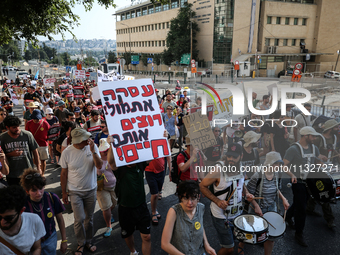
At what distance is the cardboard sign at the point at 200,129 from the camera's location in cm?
436

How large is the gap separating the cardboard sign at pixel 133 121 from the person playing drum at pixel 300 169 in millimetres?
2157

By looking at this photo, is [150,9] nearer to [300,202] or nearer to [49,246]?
[300,202]

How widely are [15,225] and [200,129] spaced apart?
3.05 m

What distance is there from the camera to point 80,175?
3.71m

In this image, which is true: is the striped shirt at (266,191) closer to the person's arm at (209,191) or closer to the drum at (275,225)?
the drum at (275,225)

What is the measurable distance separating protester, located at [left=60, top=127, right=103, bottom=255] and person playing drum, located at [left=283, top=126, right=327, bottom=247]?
3026 millimetres

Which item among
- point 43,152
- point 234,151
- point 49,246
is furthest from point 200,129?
point 43,152

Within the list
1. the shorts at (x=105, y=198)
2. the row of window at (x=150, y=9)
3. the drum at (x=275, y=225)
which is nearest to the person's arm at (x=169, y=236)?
the drum at (x=275, y=225)

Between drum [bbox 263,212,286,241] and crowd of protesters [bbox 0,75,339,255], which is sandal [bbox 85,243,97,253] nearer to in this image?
crowd of protesters [bbox 0,75,339,255]

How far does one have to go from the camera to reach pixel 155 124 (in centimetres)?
362

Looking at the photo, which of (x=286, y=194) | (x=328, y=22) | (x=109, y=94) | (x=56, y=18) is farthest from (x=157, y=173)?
(x=328, y=22)

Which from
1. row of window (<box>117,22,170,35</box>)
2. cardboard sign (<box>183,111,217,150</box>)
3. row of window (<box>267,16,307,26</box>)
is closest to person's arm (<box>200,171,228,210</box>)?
cardboard sign (<box>183,111,217,150</box>)

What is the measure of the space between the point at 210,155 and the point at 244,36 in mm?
45632

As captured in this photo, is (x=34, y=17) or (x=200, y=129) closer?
(x=200, y=129)
